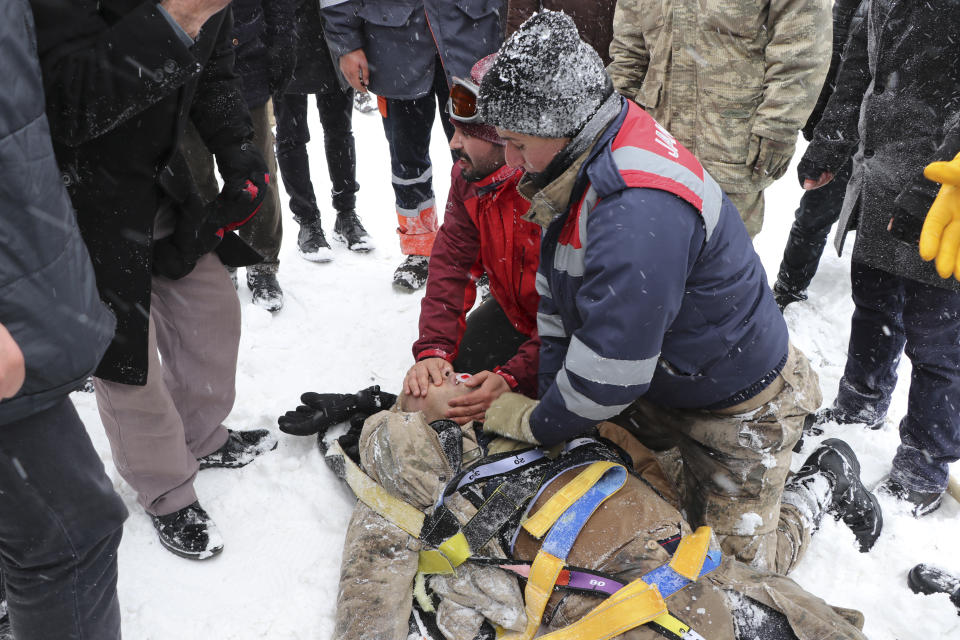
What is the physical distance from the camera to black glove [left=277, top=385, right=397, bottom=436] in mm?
2629

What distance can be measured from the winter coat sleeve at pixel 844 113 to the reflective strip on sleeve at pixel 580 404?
1.62 metres

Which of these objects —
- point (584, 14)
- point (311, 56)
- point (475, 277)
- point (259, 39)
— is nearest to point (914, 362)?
point (475, 277)

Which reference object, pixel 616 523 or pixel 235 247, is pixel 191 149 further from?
pixel 616 523

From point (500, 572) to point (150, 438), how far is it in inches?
45.1

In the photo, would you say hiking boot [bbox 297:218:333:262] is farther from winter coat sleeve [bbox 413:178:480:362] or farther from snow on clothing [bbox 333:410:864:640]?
snow on clothing [bbox 333:410:864:640]

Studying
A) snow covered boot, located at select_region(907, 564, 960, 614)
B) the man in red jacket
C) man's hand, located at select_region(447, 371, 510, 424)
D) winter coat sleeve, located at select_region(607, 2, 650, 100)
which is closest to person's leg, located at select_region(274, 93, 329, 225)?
the man in red jacket

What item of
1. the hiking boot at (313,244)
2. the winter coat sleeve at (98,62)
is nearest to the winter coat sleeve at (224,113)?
the winter coat sleeve at (98,62)

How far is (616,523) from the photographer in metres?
1.88

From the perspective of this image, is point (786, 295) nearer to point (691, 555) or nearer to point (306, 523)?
point (691, 555)

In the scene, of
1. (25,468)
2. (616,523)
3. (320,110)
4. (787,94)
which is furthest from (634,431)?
(320,110)

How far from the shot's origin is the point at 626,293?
5.62 ft

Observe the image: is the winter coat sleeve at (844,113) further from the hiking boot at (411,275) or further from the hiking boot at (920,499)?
the hiking boot at (411,275)

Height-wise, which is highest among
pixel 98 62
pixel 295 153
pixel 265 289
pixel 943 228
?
pixel 98 62

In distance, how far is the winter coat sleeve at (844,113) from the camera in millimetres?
2688
